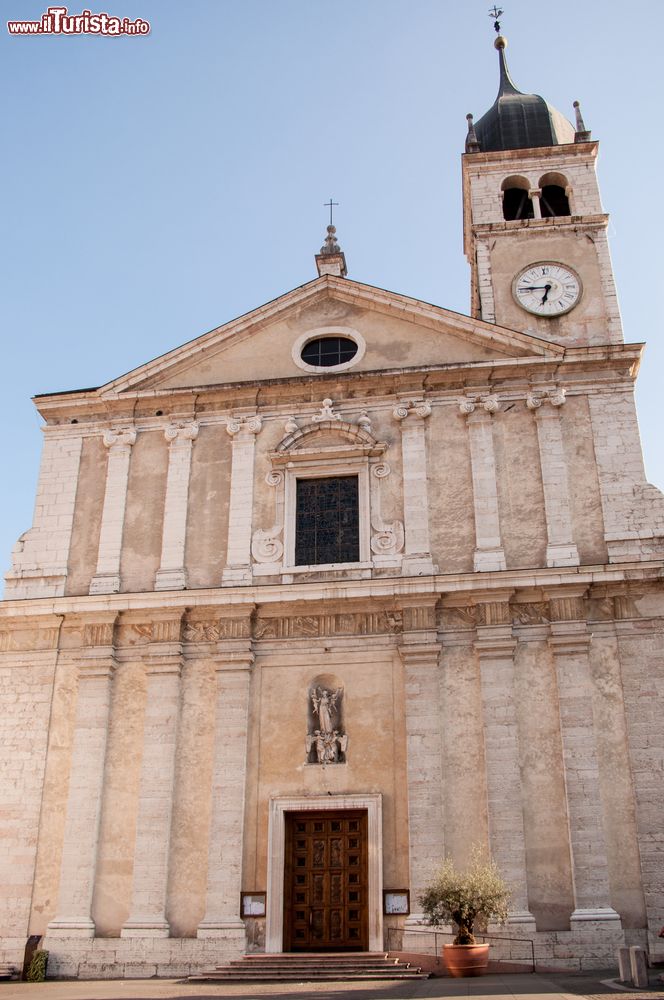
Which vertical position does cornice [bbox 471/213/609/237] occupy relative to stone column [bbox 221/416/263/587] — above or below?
above

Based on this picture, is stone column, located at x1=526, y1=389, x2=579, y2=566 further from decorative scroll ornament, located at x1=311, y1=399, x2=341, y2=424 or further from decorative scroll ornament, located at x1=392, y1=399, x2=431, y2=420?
decorative scroll ornament, located at x1=311, y1=399, x2=341, y2=424

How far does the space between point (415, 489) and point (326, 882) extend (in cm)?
709

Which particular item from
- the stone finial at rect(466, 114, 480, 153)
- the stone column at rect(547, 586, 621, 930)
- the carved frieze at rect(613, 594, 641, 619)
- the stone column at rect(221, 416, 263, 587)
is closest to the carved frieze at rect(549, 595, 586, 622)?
the stone column at rect(547, 586, 621, 930)

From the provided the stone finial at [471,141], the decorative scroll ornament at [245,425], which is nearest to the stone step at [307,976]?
the decorative scroll ornament at [245,425]

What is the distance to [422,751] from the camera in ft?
55.8

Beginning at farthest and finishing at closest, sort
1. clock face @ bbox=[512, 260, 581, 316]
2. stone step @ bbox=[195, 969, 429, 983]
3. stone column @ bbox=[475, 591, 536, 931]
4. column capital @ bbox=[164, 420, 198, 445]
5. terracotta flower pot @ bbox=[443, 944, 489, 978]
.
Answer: clock face @ bbox=[512, 260, 581, 316] < column capital @ bbox=[164, 420, 198, 445] < stone column @ bbox=[475, 591, 536, 931] < stone step @ bbox=[195, 969, 429, 983] < terracotta flower pot @ bbox=[443, 944, 489, 978]

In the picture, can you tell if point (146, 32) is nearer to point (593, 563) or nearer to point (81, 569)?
point (81, 569)

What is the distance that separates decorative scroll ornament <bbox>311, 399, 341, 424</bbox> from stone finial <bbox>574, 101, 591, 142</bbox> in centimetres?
952

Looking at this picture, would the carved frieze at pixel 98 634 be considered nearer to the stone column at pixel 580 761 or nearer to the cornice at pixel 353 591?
the cornice at pixel 353 591

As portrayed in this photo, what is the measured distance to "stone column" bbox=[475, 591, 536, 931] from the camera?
52.5 feet

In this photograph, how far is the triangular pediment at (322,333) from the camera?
2058 centimetres

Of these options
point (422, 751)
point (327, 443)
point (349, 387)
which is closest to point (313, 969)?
point (422, 751)

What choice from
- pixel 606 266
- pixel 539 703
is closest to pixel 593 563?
pixel 539 703

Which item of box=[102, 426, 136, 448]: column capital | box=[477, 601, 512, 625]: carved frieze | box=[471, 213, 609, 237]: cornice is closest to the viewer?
box=[477, 601, 512, 625]: carved frieze
